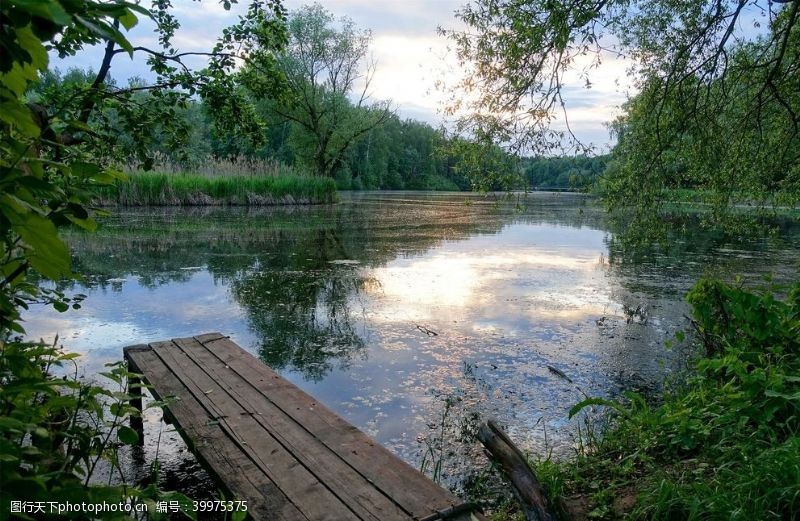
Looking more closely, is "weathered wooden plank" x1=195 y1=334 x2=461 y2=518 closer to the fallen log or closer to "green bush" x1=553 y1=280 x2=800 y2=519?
the fallen log

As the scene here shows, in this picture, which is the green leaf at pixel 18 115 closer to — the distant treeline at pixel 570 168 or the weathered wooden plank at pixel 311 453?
the weathered wooden plank at pixel 311 453

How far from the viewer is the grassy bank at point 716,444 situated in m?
2.23

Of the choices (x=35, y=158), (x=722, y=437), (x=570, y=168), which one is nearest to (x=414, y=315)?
(x=570, y=168)

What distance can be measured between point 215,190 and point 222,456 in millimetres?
20585

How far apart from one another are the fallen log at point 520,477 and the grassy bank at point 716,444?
0.78ft

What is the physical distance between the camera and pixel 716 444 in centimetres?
274

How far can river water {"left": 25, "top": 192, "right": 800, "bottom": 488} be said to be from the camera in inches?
159

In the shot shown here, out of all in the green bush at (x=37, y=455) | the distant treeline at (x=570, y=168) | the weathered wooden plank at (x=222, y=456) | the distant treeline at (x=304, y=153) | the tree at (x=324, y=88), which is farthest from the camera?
the tree at (x=324, y=88)

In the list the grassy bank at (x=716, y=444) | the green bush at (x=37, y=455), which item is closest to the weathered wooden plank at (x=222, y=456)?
the green bush at (x=37, y=455)

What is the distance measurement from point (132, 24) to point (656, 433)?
3.26 m

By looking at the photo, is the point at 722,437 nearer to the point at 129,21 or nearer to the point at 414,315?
the point at 129,21

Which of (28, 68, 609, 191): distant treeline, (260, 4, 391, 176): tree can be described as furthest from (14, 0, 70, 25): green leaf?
(260, 4, 391, 176): tree

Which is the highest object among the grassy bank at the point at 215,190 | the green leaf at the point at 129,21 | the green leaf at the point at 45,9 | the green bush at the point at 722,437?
the green leaf at the point at 129,21

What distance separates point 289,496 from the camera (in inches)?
80.1
